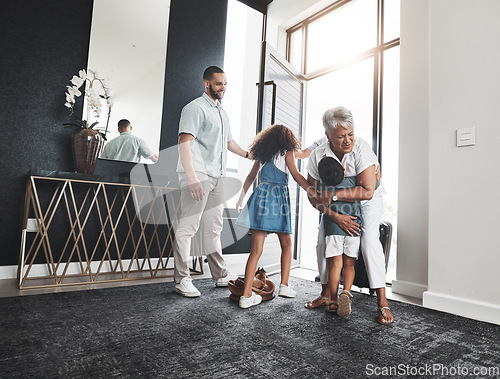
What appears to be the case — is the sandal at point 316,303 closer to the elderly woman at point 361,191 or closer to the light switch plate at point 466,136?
the elderly woman at point 361,191

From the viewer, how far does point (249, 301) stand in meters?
Answer: 2.00

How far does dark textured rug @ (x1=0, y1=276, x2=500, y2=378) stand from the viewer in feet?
3.76

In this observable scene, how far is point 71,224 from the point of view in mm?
2650

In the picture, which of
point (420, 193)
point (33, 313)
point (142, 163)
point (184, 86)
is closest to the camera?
point (33, 313)

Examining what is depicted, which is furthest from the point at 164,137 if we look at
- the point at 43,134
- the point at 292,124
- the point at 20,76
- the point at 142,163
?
the point at 292,124

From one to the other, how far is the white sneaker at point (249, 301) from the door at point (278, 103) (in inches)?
42.7

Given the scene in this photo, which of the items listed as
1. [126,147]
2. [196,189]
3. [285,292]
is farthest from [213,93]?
[285,292]

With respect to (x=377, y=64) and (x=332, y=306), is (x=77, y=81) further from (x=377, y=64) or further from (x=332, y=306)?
(x=377, y=64)

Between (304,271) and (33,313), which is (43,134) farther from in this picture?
(304,271)

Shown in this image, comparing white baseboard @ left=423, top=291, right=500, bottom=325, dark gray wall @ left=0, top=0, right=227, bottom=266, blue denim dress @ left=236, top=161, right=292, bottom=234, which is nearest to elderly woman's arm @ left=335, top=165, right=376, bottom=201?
blue denim dress @ left=236, top=161, right=292, bottom=234

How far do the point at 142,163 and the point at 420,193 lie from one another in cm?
248

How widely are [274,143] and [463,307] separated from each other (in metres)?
1.55

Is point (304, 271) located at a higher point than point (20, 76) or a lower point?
lower

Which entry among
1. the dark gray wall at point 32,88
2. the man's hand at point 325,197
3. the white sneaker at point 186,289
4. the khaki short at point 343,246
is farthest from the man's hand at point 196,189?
the dark gray wall at point 32,88
